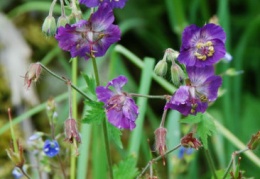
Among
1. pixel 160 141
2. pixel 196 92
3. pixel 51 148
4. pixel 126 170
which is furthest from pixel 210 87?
pixel 51 148

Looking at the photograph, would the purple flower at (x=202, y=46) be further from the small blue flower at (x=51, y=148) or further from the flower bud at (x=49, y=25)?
the small blue flower at (x=51, y=148)

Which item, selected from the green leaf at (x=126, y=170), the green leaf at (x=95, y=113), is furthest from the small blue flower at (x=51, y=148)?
the green leaf at (x=95, y=113)

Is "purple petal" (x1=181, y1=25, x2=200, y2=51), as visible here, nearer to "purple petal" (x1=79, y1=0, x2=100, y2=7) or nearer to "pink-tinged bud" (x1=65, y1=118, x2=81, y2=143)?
"purple petal" (x1=79, y1=0, x2=100, y2=7)

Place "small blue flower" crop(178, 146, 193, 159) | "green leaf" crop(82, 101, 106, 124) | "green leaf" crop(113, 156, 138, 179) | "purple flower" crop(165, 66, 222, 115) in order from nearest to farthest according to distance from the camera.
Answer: "purple flower" crop(165, 66, 222, 115) < "green leaf" crop(82, 101, 106, 124) < "green leaf" crop(113, 156, 138, 179) < "small blue flower" crop(178, 146, 193, 159)

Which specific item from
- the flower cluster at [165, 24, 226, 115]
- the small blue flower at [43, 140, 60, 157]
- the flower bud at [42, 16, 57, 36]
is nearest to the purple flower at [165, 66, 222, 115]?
the flower cluster at [165, 24, 226, 115]

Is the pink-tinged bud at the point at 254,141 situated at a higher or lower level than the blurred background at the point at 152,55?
lower

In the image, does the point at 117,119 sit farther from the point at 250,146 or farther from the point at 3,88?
the point at 3,88

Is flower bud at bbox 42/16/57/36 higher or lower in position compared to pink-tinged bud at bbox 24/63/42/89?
higher

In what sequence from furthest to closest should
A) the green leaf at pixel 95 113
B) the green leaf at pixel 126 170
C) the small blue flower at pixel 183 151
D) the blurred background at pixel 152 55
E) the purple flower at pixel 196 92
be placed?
the blurred background at pixel 152 55, the small blue flower at pixel 183 151, the green leaf at pixel 126 170, the green leaf at pixel 95 113, the purple flower at pixel 196 92
